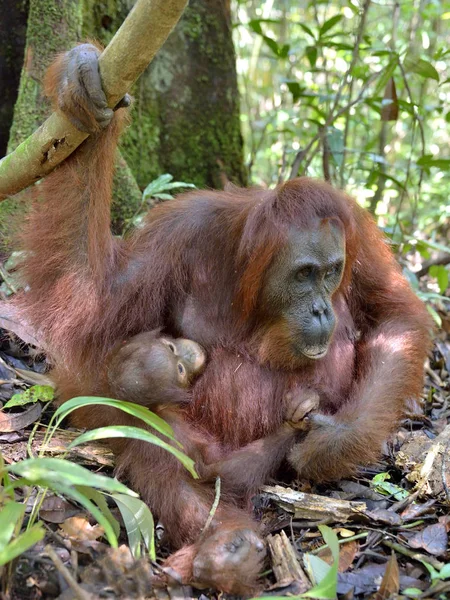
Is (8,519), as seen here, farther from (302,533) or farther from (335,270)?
(335,270)

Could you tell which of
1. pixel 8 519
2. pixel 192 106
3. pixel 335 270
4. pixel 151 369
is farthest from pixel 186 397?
pixel 192 106

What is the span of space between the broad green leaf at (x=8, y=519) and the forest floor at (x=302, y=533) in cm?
11

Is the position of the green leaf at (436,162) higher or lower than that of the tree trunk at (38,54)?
lower

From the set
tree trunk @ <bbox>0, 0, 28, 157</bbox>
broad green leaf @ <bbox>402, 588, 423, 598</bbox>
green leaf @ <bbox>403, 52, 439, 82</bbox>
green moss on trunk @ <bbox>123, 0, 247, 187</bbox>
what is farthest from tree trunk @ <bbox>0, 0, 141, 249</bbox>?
broad green leaf @ <bbox>402, 588, 423, 598</bbox>

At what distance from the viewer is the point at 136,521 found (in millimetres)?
2178

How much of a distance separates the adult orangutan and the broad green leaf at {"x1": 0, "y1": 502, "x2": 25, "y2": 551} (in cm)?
66

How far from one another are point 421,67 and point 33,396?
3.30m

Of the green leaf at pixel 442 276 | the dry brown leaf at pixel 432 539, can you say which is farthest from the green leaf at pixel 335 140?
the dry brown leaf at pixel 432 539

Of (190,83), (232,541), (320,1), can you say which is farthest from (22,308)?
(320,1)

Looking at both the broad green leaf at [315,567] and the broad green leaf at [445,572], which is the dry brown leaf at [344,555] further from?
the broad green leaf at [445,572]

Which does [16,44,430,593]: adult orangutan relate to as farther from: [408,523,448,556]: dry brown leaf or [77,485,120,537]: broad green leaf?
[408,523,448,556]: dry brown leaf

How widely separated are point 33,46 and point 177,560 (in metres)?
2.65

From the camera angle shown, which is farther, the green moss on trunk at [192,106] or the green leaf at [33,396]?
the green moss on trunk at [192,106]

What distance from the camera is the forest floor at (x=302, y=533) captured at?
6.17ft
